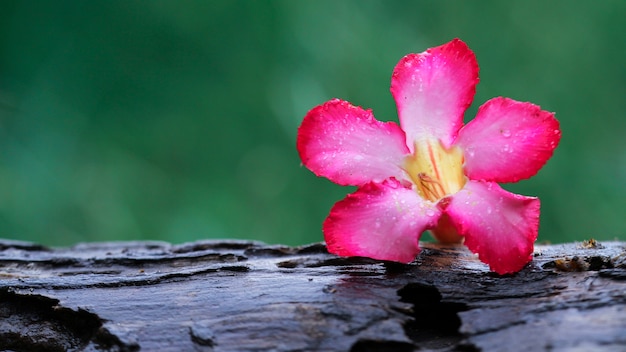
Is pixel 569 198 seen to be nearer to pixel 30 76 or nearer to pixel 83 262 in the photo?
pixel 83 262

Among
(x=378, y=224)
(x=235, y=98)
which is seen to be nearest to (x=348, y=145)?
(x=378, y=224)

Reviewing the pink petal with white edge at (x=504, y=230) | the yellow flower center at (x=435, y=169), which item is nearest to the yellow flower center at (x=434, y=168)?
the yellow flower center at (x=435, y=169)

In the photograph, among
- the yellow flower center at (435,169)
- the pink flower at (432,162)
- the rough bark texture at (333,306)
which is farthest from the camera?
the yellow flower center at (435,169)

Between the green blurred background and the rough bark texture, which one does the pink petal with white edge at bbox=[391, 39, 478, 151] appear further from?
the green blurred background

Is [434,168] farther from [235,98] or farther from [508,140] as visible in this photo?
[235,98]

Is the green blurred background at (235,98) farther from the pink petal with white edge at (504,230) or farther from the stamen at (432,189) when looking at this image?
the pink petal with white edge at (504,230)
